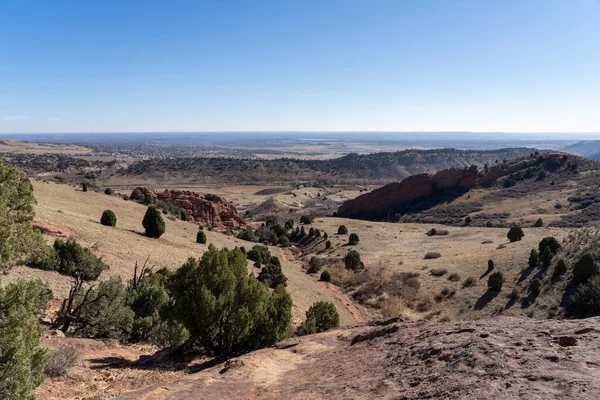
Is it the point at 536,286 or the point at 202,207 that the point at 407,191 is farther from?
the point at 536,286

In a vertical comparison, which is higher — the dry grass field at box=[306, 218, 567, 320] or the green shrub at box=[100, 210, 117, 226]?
the green shrub at box=[100, 210, 117, 226]

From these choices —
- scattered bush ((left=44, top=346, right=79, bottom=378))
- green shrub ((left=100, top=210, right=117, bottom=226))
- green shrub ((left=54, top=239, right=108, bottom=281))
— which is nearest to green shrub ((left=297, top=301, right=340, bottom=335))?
scattered bush ((left=44, top=346, right=79, bottom=378))

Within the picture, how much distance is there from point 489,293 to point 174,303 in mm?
22466

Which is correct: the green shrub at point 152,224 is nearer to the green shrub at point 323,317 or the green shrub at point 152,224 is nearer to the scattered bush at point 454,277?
the green shrub at point 323,317

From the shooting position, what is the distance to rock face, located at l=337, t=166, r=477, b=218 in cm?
7431

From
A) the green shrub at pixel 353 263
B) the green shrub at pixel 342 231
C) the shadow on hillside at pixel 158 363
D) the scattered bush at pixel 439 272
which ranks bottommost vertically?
the green shrub at pixel 342 231

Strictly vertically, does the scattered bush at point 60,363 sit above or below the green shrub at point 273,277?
above

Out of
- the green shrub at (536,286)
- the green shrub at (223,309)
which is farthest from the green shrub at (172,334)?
the green shrub at (536,286)

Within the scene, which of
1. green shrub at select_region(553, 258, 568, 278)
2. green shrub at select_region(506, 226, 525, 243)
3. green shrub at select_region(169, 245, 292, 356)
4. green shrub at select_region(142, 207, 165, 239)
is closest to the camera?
green shrub at select_region(169, 245, 292, 356)

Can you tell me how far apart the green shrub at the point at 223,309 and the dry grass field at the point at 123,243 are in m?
7.65

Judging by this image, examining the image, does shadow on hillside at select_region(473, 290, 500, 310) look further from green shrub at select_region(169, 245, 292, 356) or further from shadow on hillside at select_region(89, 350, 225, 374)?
shadow on hillside at select_region(89, 350, 225, 374)

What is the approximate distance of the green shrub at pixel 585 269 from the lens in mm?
23922

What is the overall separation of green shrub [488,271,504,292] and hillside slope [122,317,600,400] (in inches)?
717

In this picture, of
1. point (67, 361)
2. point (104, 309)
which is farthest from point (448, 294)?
point (67, 361)
